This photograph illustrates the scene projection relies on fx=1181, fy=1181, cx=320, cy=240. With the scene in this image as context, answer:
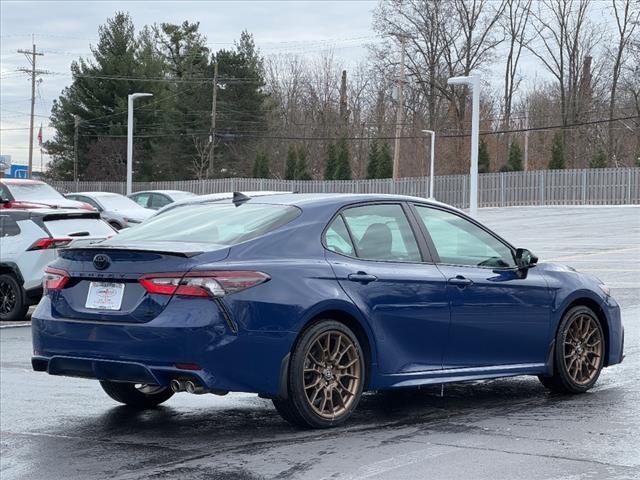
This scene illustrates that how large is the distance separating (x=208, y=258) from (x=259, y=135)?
75.2 metres

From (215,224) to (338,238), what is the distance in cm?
80

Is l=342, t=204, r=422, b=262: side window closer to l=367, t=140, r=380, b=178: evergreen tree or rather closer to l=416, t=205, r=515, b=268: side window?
l=416, t=205, r=515, b=268: side window

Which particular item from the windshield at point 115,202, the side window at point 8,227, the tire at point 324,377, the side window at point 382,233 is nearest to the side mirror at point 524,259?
the side window at point 382,233

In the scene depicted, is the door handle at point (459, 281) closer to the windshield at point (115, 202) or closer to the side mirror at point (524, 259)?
the side mirror at point (524, 259)

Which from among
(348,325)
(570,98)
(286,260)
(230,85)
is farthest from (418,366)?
(230,85)

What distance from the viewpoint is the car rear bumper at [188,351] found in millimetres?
6766

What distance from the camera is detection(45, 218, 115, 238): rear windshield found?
16.9 m

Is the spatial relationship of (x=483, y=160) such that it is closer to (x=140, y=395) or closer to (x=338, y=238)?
(x=140, y=395)

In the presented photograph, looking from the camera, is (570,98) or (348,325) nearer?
(348,325)

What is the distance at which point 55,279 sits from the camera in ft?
24.7

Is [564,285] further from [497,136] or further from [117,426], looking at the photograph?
[497,136]

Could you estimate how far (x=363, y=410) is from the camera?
26.7 ft

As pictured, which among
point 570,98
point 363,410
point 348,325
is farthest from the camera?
point 570,98

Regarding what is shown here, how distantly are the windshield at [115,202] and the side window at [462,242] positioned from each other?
23546 millimetres
